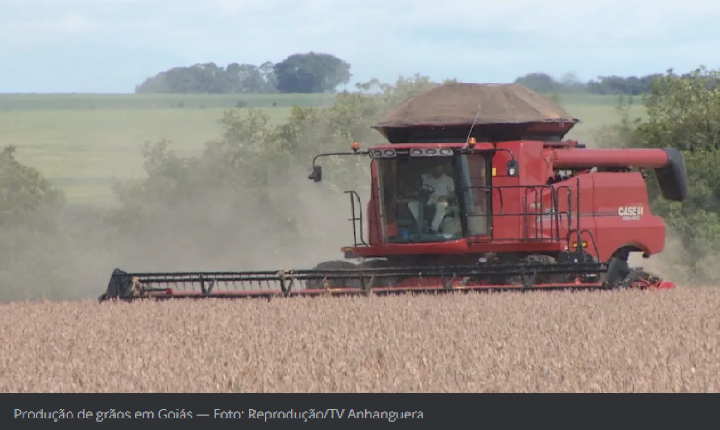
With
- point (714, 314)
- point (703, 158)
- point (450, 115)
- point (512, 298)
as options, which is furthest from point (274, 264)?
point (714, 314)

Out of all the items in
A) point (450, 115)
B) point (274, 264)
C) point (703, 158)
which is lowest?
point (274, 264)

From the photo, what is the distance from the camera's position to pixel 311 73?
31703 millimetres

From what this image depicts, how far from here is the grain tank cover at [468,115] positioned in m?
12.2

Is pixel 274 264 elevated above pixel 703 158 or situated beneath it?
situated beneath

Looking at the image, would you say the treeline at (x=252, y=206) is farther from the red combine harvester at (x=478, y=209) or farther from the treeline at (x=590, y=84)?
the red combine harvester at (x=478, y=209)

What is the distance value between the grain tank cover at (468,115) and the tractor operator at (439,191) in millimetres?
503

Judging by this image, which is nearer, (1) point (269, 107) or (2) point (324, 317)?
(2) point (324, 317)

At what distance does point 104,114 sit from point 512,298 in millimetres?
24149

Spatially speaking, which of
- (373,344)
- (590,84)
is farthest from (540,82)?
(373,344)

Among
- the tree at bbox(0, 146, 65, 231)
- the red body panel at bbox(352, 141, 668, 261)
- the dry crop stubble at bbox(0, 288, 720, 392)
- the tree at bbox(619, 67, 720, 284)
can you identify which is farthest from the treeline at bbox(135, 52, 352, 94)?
the dry crop stubble at bbox(0, 288, 720, 392)

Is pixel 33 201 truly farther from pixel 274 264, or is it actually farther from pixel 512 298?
pixel 512 298

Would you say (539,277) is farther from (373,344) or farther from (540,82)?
(540,82)

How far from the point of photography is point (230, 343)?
775cm

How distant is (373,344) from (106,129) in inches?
997
